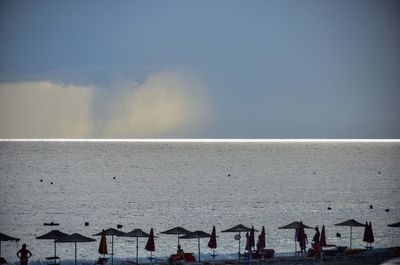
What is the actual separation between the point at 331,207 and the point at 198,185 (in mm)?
49741

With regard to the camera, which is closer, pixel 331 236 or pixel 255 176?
pixel 331 236

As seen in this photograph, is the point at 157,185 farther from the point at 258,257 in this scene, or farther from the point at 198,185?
the point at 258,257

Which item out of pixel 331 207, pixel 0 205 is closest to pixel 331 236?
pixel 331 207

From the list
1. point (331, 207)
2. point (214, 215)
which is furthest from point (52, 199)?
point (331, 207)

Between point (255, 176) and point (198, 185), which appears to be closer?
point (198, 185)

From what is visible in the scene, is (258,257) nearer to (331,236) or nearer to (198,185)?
(331,236)

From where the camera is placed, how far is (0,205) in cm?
10900

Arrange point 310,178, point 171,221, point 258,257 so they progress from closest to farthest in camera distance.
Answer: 1. point 258,257
2. point 171,221
3. point 310,178

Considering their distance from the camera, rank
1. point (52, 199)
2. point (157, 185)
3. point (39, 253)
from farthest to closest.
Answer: point (157, 185) < point (52, 199) < point (39, 253)

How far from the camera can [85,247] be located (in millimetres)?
67812

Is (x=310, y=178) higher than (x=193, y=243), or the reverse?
(x=310, y=178)

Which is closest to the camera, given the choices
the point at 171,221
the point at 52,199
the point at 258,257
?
the point at 258,257

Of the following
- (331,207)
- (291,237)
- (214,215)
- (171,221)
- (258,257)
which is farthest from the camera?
(331,207)

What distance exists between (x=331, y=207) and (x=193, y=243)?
4028 cm
